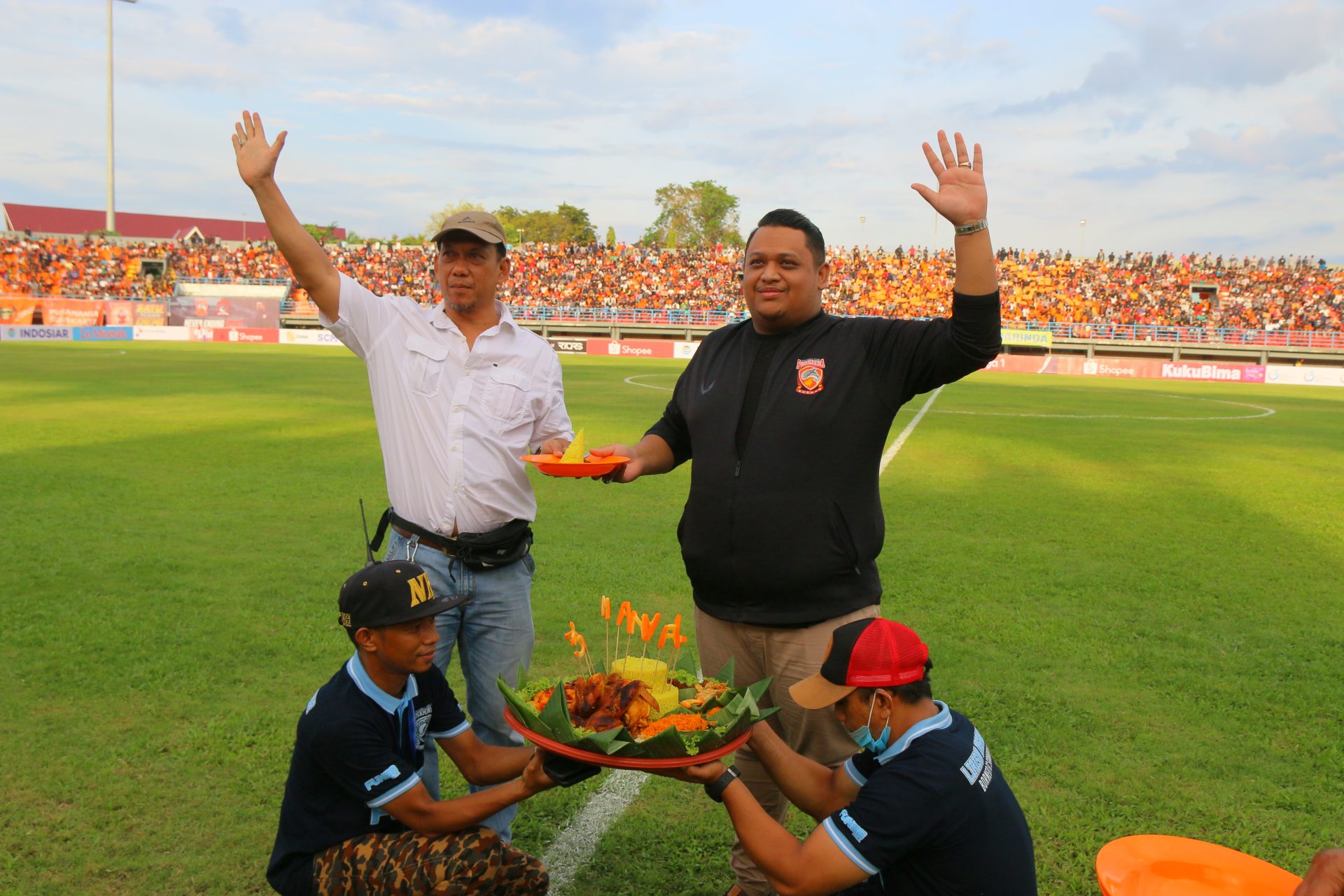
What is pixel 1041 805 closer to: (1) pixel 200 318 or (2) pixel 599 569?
(2) pixel 599 569

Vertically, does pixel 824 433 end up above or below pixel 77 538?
above

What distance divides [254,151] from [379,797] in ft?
8.30

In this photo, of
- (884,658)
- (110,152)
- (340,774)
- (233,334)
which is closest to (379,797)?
(340,774)

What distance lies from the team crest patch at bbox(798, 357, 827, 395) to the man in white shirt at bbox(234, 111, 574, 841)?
122 cm

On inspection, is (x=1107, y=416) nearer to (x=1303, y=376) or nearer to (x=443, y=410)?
(x=443, y=410)

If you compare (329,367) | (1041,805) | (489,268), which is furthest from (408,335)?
(329,367)

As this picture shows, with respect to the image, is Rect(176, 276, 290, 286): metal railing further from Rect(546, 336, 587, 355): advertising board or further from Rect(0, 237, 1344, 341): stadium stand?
Rect(546, 336, 587, 355): advertising board

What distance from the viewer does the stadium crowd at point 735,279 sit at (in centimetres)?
5319

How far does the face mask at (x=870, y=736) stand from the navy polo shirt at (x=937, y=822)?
5 cm

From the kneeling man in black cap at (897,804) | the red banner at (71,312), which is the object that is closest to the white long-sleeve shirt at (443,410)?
the kneeling man in black cap at (897,804)

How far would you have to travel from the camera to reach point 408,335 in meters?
4.13

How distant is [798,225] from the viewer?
3.67m

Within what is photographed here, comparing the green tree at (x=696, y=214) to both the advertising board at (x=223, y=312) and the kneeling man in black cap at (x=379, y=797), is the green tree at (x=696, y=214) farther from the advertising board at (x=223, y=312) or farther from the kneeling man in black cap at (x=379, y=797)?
the kneeling man in black cap at (x=379, y=797)

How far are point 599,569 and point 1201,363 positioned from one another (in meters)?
44.2
